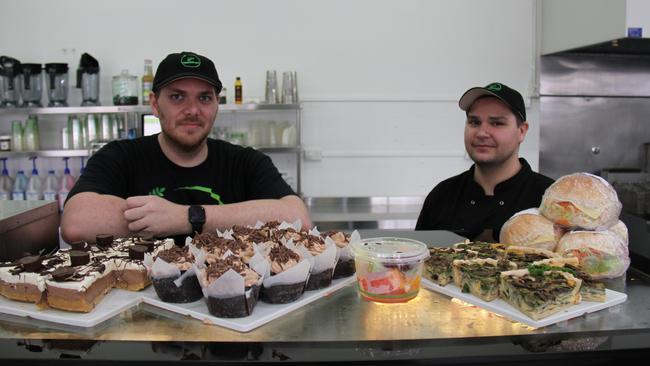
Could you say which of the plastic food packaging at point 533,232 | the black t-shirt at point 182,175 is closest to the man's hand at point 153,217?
the black t-shirt at point 182,175

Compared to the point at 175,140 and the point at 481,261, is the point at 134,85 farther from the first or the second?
the point at 481,261

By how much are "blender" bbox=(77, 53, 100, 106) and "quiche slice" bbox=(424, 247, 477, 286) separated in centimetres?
362

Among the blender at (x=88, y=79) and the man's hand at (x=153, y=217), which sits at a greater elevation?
the blender at (x=88, y=79)

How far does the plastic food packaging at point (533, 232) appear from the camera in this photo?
1448 millimetres

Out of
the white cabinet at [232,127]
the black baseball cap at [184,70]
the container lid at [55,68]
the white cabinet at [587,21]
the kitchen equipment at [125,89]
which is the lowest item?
the white cabinet at [232,127]

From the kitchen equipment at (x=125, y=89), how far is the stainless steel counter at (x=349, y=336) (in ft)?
10.7

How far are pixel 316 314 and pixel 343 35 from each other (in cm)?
366

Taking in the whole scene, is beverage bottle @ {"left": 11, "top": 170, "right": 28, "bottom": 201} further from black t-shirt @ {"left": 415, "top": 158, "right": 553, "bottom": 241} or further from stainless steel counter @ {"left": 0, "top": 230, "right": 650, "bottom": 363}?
stainless steel counter @ {"left": 0, "top": 230, "right": 650, "bottom": 363}

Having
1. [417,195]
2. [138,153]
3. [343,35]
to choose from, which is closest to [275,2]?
[343,35]

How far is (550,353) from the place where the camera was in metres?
1.02

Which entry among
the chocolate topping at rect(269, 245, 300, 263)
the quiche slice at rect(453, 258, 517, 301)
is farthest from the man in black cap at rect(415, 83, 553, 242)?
the chocolate topping at rect(269, 245, 300, 263)

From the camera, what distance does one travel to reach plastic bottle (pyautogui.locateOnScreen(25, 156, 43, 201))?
4.30 meters

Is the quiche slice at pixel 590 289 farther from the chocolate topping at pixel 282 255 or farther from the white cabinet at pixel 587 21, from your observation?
the white cabinet at pixel 587 21

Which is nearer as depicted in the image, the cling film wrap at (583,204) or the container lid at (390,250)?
the container lid at (390,250)
